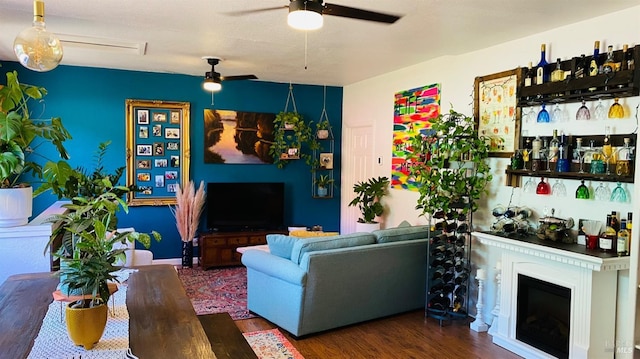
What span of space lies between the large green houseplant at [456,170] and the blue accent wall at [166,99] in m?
2.84

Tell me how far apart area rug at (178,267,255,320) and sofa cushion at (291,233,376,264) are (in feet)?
3.08

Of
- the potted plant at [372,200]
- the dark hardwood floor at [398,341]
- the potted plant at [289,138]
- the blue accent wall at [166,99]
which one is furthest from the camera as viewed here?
the potted plant at [289,138]

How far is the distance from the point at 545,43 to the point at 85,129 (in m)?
5.21

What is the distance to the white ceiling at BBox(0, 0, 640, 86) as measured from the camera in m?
3.14

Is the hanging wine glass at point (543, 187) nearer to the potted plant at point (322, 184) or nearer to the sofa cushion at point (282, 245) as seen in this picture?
the sofa cushion at point (282, 245)

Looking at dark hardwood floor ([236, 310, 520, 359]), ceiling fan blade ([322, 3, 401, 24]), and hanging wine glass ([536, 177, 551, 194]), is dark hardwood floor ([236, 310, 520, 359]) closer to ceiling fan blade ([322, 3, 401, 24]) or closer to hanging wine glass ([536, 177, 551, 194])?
hanging wine glass ([536, 177, 551, 194])

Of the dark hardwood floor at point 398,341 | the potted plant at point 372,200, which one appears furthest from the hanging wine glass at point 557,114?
the potted plant at point 372,200

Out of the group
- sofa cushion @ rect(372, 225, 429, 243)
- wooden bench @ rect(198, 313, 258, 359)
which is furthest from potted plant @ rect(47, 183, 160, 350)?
sofa cushion @ rect(372, 225, 429, 243)

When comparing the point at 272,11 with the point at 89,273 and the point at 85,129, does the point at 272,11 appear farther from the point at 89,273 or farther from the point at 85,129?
the point at 85,129

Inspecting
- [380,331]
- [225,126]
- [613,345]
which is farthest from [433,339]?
[225,126]

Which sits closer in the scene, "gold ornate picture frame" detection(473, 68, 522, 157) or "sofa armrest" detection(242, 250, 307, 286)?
"sofa armrest" detection(242, 250, 307, 286)

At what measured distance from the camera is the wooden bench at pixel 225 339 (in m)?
2.18

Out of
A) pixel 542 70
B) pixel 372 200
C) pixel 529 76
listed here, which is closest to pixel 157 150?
pixel 372 200

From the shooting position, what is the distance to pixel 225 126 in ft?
20.9
